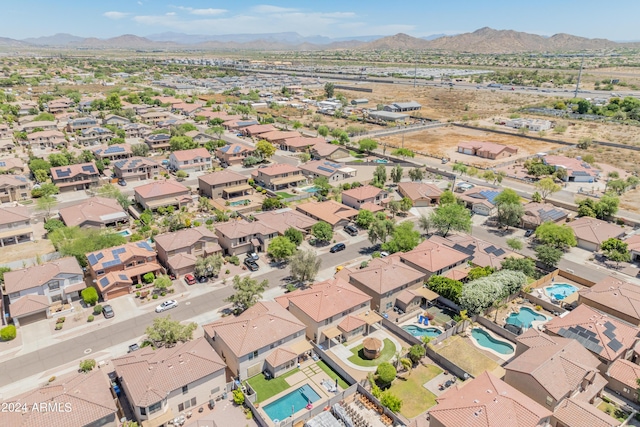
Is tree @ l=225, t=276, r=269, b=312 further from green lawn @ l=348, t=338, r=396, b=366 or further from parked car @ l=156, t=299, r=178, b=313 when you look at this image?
green lawn @ l=348, t=338, r=396, b=366

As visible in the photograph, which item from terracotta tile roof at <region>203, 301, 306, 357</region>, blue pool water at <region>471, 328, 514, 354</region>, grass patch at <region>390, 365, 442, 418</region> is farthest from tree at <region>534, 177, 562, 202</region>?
terracotta tile roof at <region>203, 301, 306, 357</region>

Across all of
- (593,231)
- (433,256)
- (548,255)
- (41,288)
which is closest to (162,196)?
(41,288)

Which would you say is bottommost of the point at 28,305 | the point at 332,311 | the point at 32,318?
the point at 32,318

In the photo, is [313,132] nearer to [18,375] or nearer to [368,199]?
[368,199]

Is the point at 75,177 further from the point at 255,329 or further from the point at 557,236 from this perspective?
the point at 557,236

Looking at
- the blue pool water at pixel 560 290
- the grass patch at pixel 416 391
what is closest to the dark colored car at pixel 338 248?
the grass patch at pixel 416 391
